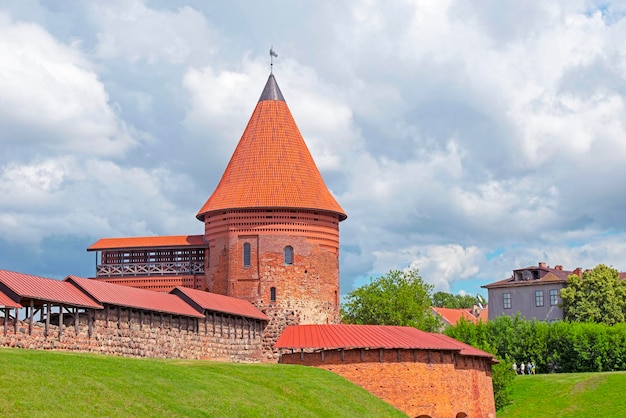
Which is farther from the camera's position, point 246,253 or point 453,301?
point 453,301

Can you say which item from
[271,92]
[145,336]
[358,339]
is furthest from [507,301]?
[145,336]

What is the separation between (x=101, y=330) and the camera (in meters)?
31.3

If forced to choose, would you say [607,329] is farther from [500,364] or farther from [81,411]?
[81,411]

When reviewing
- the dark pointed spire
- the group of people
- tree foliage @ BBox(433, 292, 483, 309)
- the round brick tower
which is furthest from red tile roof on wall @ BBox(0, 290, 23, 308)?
tree foliage @ BBox(433, 292, 483, 309)

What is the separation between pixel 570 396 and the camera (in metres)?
48.1

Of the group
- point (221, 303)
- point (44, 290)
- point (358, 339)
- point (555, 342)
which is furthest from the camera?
point (555, 342)

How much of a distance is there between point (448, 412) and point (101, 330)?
1397cm

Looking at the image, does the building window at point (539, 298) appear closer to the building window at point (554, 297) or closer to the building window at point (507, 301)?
the building window at point (554, 297)

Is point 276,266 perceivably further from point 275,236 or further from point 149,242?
point 149,242

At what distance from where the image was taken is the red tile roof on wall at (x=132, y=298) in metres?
31.4

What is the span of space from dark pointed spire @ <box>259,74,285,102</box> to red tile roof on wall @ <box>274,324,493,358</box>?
12494 mm

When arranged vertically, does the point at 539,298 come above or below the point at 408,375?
above

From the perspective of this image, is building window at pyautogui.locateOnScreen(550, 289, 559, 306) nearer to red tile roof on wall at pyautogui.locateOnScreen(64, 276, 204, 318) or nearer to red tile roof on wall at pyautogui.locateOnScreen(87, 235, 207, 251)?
red tile roof on wall at pyautogui.locateOnScreen(87, 235, 207, 251)

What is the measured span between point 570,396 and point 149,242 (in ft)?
72.4
